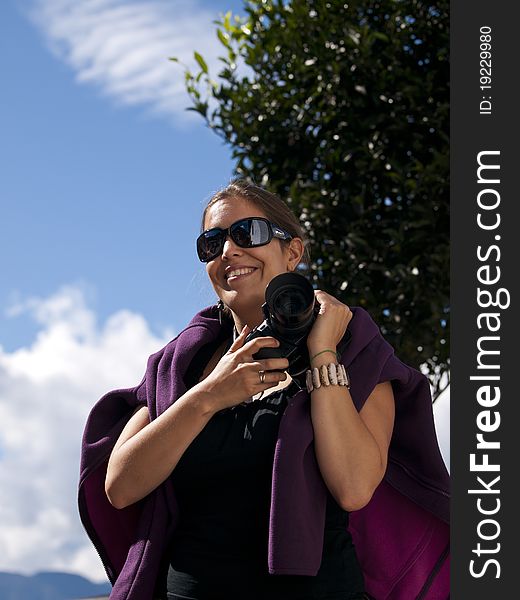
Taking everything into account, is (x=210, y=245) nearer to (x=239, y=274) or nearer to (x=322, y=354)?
(x=239, y=274)

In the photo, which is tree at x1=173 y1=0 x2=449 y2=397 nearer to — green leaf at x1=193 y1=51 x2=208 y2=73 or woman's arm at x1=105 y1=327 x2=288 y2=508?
green leaf at x1=193 y1=51 x2=208 y2=73

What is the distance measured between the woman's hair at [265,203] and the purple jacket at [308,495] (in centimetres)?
33

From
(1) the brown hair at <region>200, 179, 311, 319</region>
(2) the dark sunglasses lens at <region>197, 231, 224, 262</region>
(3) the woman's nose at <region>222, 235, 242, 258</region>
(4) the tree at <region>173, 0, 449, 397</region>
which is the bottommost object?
(3) the woman's nose at <region>222, 235, 242, 258</region>

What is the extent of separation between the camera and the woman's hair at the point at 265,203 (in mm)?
2949

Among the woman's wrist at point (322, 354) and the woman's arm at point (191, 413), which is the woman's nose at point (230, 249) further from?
the woman's wrist at point (322, 354)

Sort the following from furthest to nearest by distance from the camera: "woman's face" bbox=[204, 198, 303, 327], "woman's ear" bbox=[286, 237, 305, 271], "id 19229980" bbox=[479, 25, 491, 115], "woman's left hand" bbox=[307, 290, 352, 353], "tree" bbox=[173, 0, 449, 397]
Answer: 1. "tree" bbox=[173, 0, 449, 397]
2. "id 19229980" bbox=[479, 25, 491, 115]
3. "woman's ear" bbox=[286, 237, 305, 271]
4. "woman's face" bbox=[204, 198, 303, 327]
5. "woman's left hand" bbox=[307, 290, 352, 353]

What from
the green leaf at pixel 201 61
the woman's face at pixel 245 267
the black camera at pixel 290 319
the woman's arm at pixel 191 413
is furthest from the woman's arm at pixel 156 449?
the green leaf at pixel 201 61

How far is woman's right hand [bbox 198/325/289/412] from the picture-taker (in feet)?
8.42

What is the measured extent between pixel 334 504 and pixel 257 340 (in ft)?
1.75

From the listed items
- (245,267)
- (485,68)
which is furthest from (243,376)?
(485,68)

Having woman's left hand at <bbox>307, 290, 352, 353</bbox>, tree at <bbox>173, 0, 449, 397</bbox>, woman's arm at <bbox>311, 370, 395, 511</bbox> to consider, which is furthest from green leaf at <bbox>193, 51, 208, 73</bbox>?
woman's arm at <bbox>311, 370, 395, 511</bbox>

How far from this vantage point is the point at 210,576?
8.36 feet

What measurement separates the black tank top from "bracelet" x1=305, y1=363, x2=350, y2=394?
0.51 ft

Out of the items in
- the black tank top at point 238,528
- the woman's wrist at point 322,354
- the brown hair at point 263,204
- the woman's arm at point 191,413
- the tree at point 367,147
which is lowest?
the black tank top at point 238,528
